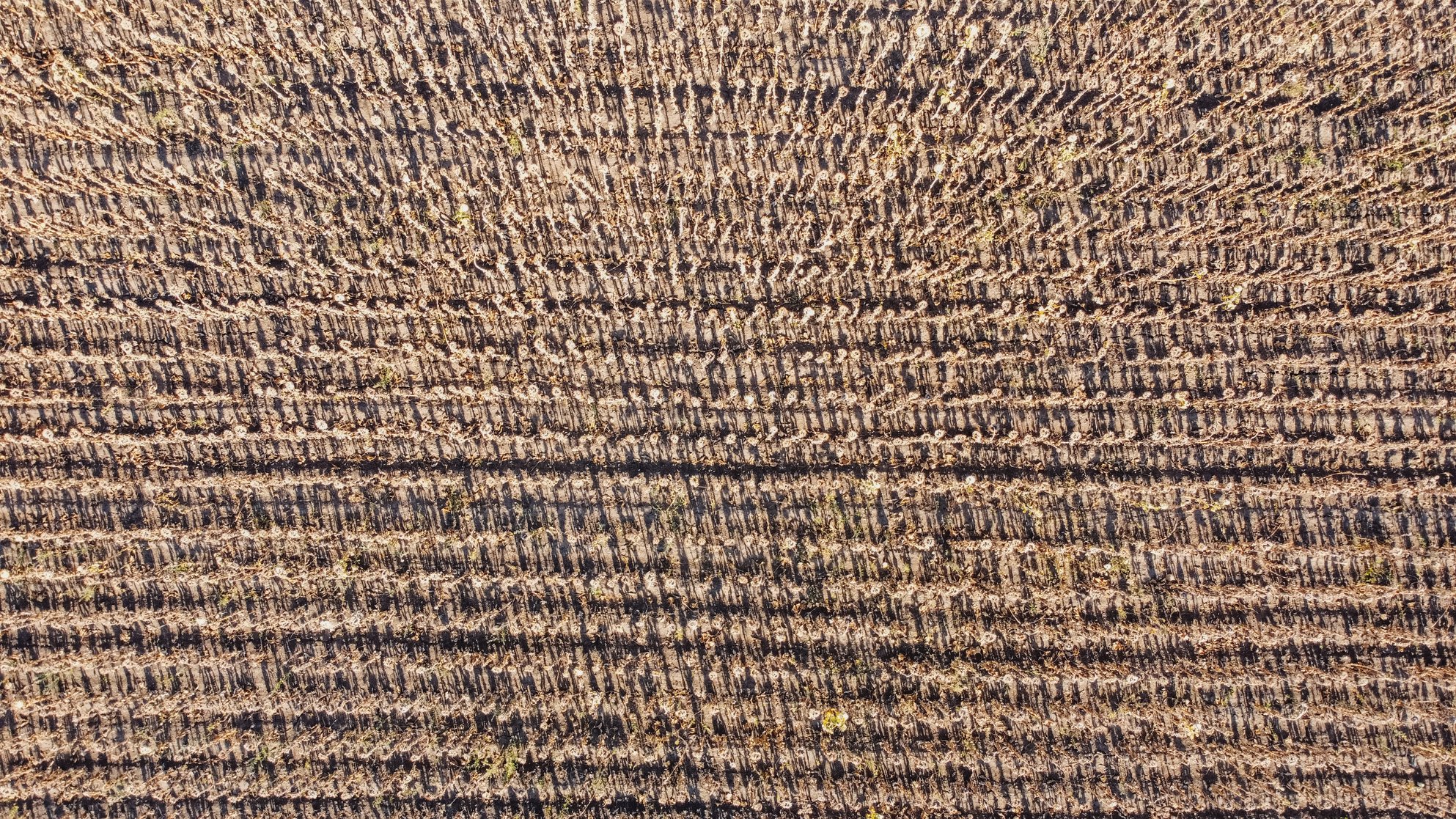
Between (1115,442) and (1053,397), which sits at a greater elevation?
(1053,397)

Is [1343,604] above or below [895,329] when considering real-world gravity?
below

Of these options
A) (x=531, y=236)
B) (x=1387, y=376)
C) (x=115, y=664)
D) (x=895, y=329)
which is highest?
(x=531, y=236)

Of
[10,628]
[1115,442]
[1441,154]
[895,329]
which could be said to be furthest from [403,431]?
[1441,154]

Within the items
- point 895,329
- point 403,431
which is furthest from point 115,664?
point 895,329

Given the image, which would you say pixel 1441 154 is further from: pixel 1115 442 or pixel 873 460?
pixel 873 460

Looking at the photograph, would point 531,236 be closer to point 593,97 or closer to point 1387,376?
point 593,97

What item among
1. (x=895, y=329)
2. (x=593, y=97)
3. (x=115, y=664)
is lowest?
(x=115, y=664)
